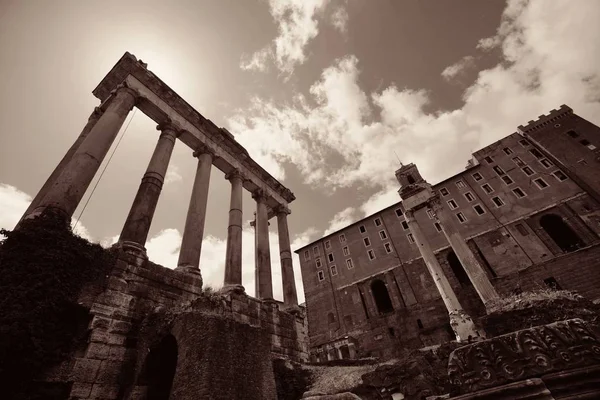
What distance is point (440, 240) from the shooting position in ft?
107

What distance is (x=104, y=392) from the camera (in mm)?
5656

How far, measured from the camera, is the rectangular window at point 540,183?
1192 inches

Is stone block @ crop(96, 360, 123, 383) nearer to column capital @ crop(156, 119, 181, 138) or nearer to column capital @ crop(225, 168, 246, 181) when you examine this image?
column capital @ crop(156, 119, 181, 138)

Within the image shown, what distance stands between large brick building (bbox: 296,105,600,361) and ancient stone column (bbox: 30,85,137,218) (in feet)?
98.3

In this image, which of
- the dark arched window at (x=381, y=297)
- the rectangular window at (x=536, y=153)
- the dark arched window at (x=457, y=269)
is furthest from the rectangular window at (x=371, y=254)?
the rectangular window at (x=536, y=153)

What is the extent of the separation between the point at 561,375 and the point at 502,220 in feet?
114

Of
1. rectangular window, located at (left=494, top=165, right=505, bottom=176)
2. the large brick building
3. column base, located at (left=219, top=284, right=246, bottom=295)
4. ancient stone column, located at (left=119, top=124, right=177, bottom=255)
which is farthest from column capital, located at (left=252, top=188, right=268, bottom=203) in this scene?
rectangular window, located at (left=494, top=165, right=505, bottom=176)

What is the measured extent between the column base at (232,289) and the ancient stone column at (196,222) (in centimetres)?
151

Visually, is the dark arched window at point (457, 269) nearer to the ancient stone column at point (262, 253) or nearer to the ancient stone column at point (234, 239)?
the ancient stone column at point (262, 253)

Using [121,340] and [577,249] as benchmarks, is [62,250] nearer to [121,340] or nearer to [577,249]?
[121,340]

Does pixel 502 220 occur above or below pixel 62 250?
above

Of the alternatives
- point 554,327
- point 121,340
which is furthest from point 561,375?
point 121,340

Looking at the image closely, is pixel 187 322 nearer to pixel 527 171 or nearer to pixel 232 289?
pixel 232 289

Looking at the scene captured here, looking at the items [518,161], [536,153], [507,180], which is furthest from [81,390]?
[536,153]
